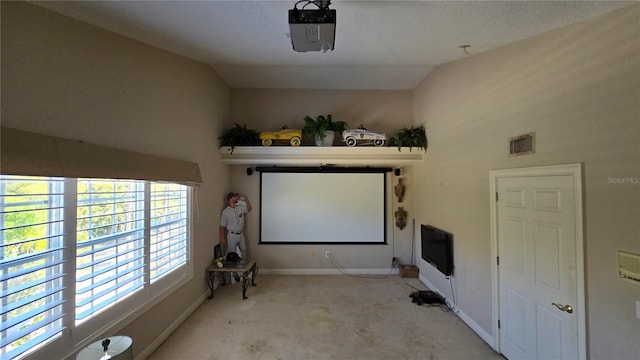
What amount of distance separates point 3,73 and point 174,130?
154 centimetres

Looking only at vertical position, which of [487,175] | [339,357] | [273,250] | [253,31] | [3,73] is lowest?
[339,357]

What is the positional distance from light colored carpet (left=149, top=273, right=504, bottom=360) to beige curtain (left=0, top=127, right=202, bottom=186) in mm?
1971

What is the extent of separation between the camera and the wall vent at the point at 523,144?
7.46 ft

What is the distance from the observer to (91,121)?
198cm

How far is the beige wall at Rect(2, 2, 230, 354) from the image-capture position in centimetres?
155

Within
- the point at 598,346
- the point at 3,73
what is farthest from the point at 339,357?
the point at 3,73

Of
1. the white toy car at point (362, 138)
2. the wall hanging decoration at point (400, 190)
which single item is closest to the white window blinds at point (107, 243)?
the white toy car at point (362, 138)

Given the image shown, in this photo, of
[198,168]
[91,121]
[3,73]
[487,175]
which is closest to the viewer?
[3,73]

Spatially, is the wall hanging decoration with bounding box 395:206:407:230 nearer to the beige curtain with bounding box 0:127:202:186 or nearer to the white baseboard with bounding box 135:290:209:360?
the white baseboard with bounding box 135:290:209:360

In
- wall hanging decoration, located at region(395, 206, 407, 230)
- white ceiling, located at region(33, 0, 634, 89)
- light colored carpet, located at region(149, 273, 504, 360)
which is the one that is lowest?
light colored carpet, located at region(149, 273, 504, 360)

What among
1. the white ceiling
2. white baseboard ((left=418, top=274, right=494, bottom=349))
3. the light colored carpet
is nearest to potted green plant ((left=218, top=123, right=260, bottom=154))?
the white ceiling

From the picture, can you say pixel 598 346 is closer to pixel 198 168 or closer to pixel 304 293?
pixel 304 293

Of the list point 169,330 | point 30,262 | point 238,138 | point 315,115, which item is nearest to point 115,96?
point 30,262

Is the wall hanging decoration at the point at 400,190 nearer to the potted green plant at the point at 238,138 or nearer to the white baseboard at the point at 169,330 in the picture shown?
the potted green plant at the point at 238,138
